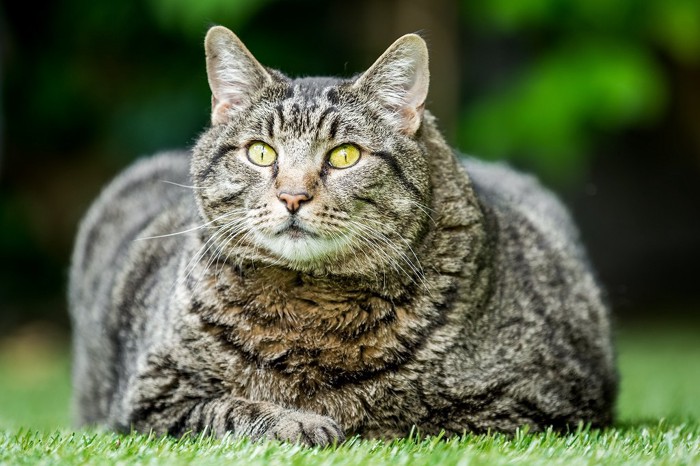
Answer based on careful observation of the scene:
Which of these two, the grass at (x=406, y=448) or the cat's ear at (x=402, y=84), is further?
the cat's ear at (x=402, y=84)

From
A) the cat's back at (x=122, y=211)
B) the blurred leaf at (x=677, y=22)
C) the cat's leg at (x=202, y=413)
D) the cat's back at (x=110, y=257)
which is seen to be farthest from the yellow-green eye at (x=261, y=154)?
the blurred leaf at (x=677, y=22)

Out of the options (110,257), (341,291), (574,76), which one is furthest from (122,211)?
(574,76)

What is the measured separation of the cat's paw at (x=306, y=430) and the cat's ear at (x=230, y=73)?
3.77ft

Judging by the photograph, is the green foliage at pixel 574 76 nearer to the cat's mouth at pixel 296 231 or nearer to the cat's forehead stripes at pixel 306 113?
the cat's forehead stripes at pixel 306 113

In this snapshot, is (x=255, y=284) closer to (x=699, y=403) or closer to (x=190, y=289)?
(x=190, y=289)

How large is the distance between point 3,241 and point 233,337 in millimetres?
6077

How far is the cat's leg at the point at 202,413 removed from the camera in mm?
2973

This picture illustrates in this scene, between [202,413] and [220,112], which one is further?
[220,112]

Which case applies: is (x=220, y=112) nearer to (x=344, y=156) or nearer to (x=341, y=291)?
(x=344, y=156)

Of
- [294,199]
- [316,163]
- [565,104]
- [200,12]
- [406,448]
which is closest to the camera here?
[406,448]

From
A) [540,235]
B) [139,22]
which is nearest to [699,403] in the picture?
[540,235]

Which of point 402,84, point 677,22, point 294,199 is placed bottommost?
point 294,199

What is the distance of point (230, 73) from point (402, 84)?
0.61m

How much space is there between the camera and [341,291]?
3.34 meters
